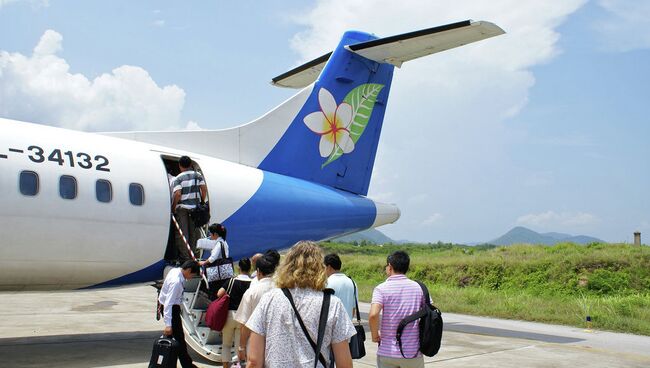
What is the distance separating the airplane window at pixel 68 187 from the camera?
8.45m

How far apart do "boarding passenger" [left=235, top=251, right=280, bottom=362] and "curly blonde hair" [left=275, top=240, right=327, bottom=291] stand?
58.2 inches

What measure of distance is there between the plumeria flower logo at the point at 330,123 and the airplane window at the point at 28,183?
5222 mm

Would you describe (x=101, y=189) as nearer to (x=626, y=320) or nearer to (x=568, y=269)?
(x=626, y=320)

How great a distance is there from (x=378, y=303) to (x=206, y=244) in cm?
401

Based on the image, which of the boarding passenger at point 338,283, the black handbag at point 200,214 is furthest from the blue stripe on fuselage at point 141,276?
the boarding passenger at point 338,283

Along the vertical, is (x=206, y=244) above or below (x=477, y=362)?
above

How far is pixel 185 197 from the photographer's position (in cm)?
970

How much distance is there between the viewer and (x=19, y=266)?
814 cm

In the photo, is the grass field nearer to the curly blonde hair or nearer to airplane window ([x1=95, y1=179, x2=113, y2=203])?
airplane window ([x1=95, y1=179, x2=113, y2=203])

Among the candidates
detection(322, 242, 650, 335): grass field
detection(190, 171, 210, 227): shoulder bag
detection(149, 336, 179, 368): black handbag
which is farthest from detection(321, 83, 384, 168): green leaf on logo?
detection(322, 242, 650, 335): grass field

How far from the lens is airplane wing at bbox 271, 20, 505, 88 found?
425 inches

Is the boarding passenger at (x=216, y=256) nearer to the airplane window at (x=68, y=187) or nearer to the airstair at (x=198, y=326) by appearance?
the airstair at (x=198, y=326)

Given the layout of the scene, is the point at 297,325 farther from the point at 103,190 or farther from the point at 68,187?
the point at 103,190

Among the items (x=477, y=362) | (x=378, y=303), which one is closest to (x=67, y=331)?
(x=477, y=362)
